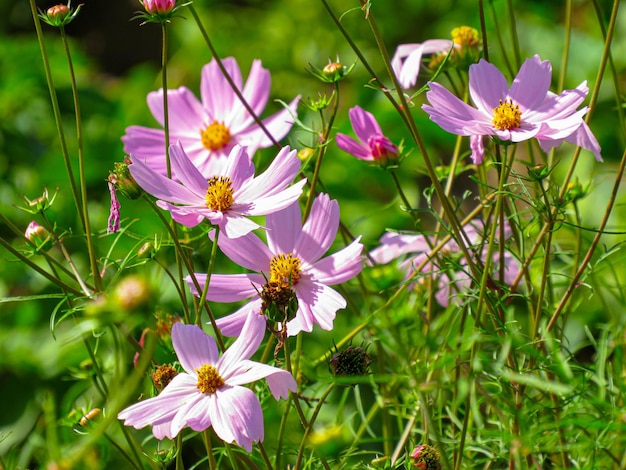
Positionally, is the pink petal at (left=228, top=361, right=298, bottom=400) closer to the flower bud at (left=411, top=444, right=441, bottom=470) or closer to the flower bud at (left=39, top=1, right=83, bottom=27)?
the flower bud at (left=411, top=444, right=441, bottom=470)

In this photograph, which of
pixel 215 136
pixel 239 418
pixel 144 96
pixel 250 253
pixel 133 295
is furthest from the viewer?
pixel 144 96

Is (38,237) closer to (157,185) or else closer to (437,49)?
(157,185)

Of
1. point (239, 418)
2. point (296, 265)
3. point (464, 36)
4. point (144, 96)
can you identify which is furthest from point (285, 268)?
point (144, 96)

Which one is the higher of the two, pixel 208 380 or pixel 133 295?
pixel 133 295

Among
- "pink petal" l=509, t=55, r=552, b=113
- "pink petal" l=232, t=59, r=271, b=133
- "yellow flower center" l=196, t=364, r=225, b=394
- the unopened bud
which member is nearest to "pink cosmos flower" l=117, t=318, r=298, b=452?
"yellow flower center" l=196, t=364, r=225, b=394

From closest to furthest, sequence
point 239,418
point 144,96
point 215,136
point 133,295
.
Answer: point 133,295
point 239,418
point 215,136
point 144,96

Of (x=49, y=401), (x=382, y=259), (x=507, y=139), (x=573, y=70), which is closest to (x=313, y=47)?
(x=573, y=70)
